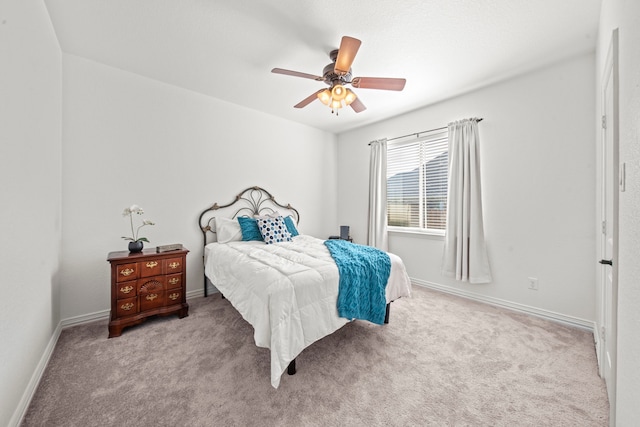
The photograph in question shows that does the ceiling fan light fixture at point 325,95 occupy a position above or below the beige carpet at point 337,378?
above

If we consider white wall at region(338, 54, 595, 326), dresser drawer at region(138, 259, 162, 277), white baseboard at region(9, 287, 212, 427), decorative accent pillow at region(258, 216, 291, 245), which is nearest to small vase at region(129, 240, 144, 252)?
dresser drawer at region(138, 259, 162, 277)

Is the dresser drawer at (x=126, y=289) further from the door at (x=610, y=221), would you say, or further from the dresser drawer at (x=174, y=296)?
the door at (x=610, y=221)

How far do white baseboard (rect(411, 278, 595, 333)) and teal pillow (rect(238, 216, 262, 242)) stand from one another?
2.58m

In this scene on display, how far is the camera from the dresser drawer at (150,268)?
2395 mm

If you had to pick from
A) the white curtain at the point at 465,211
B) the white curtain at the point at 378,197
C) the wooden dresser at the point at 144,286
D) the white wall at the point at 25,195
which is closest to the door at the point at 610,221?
the white curtain at the point at 465,211

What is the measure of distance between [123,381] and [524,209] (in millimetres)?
4044

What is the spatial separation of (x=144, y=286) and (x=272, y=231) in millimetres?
1481

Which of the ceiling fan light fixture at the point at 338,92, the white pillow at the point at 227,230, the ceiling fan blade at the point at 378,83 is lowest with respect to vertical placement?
the white pillow at the point at 227,230

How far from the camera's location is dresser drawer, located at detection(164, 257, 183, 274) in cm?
255

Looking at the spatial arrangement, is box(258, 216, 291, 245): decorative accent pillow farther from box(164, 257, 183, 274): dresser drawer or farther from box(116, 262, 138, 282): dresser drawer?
box(116, 262, 138, 282): dresser drawer

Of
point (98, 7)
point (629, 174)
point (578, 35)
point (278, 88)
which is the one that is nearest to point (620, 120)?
point (629, 174)

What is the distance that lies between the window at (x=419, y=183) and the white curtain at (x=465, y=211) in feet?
0.78

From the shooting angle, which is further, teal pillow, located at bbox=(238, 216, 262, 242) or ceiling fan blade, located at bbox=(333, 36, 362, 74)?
teal pillow, located at bbox=(238, 216, 262, 242)

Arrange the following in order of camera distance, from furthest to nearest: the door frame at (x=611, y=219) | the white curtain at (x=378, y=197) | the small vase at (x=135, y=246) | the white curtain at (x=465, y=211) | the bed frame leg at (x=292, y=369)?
the white curtain at (x=378, y=197) < the white curtain at (x=465, y=211) < the small vase at (x=135, y=246) < the bed frame leg at (x=292, y=369) < the door frame at (x=611, y=219)
